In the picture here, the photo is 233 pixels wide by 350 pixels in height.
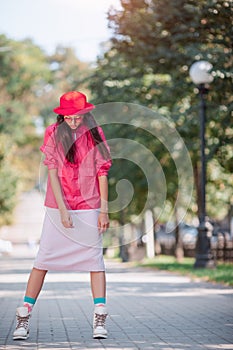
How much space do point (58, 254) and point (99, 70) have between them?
17.8 meters

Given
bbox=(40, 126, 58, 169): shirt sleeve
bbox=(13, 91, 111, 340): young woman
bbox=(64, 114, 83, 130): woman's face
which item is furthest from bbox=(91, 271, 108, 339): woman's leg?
bbox=(64, 114, 83, 130): woman's face

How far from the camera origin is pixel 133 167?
2698 cm

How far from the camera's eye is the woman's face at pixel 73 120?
24.8ft

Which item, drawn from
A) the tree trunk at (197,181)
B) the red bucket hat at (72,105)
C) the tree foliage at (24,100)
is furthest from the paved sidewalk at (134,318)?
the tree foliage at (24,100)

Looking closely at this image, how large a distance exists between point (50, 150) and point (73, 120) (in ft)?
1.05

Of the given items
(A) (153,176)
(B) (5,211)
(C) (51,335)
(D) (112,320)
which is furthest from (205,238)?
(B) (5,211)

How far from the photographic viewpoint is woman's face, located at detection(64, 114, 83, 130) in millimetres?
7562

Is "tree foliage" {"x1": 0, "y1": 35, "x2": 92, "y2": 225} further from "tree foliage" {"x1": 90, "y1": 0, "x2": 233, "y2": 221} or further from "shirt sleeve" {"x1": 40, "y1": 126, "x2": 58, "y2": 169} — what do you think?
"shirt sleeve" {"x1": 40, "y1": 126, "x2": 58, "y2": 169}

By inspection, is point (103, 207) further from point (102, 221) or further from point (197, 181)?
point (197, 181)

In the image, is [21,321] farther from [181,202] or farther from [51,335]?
[181,202]

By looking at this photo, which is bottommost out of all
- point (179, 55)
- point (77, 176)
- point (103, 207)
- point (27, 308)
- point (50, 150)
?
point (27, 308)

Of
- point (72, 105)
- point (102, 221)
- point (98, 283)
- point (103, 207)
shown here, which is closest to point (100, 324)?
point (98, 283)

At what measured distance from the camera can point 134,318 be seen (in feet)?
30.1

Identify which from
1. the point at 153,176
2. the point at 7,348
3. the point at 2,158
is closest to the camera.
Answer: the point at 7,348
